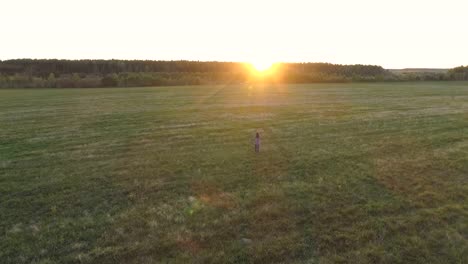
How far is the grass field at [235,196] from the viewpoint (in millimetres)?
5914

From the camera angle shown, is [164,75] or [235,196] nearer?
[235,196]

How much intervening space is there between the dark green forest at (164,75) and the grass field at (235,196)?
46295mm

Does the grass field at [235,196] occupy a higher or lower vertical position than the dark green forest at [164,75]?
lower

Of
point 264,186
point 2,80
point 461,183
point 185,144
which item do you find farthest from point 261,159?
point 2,80

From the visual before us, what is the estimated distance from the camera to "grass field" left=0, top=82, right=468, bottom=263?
19.4ft

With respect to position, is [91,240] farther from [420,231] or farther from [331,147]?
[331,147]

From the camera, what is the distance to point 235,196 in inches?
317

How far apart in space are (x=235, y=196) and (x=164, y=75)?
2420 inches

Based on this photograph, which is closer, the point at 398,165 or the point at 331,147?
the point at 398,165

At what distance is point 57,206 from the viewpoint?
7.60 metres

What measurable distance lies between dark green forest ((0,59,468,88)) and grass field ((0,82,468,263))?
152 feet

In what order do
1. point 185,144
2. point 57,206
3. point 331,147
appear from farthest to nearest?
1. point 185,144
2. point 331,147
3. point 57,206

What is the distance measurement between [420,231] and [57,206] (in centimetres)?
644

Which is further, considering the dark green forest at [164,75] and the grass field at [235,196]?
the dark green forest at [164,75]
